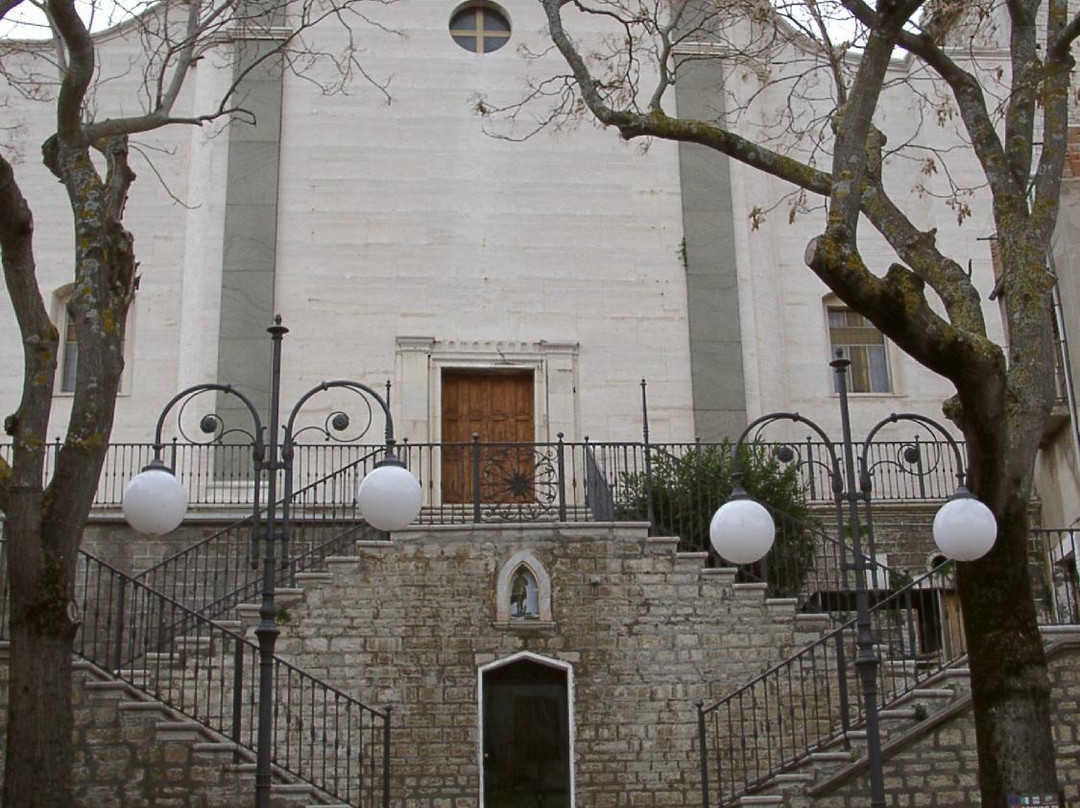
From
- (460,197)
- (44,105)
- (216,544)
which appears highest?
(44,105)

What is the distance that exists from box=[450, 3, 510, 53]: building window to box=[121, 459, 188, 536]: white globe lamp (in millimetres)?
15388

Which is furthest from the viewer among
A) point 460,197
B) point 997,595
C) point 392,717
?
point 460,197

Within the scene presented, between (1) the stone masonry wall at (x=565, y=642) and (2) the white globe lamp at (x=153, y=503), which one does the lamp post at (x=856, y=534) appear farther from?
(1) the stone masonry wall at (x=565, y=642)

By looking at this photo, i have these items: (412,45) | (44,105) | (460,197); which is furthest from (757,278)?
(44,105)

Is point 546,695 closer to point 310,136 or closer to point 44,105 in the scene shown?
point 310,136

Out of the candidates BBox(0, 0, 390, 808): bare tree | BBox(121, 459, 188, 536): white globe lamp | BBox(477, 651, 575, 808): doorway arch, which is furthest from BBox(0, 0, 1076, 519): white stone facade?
BBox(121, 459, 188, 536): white globe lamp

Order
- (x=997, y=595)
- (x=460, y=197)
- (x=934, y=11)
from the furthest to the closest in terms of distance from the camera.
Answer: (x=460, y=197), (x=934, y=11), (x=997, y=595)

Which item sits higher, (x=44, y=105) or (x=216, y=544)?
(x=44, y=105)

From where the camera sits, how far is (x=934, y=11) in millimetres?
12773

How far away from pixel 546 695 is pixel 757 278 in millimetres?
9240

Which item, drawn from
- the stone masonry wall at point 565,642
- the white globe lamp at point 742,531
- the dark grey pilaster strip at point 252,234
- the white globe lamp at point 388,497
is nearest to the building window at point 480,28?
the dark grey pilaster strip at point 252,234

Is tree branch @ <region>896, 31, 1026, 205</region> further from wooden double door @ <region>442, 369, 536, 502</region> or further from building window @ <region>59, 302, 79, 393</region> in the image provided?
building window @ <region>59, 302, 79, 393</region>

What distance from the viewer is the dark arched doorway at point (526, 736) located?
16.0 metres

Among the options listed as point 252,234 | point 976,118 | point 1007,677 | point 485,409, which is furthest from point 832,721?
point 252,234
